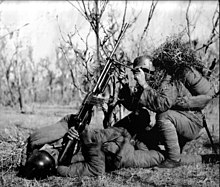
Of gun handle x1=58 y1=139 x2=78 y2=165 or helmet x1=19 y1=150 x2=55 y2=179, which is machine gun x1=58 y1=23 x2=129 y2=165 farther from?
helmet x1=19 y1=150 x2=55 y2=179

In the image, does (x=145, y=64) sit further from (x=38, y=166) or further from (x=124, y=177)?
(x=38, y=166)

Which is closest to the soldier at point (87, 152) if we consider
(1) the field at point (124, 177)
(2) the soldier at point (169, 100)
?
(1) the field at point (124, 177)

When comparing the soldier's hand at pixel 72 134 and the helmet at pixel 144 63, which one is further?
the helmet at pixel 144 63

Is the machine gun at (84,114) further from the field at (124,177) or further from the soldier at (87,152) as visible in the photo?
the field at (124,177)

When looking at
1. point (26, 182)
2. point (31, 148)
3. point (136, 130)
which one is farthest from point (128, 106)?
point (26, 182)

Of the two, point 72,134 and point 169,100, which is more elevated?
point 169,100

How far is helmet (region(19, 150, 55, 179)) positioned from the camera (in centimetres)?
394

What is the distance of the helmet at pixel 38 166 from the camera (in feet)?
12.9

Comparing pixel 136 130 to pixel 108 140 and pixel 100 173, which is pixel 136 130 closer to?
pixel 108 140

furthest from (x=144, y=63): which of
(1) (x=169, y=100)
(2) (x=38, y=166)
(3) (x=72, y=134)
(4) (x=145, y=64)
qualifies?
(2) (x=38, y=166)

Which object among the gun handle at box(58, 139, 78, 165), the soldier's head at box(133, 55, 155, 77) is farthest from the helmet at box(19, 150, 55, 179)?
the soldier's head at box(133, 55, 155, 77)

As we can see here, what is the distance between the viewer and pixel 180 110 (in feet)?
16.8

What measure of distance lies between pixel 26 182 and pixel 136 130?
81.0 inches

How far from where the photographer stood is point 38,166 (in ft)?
12.8
